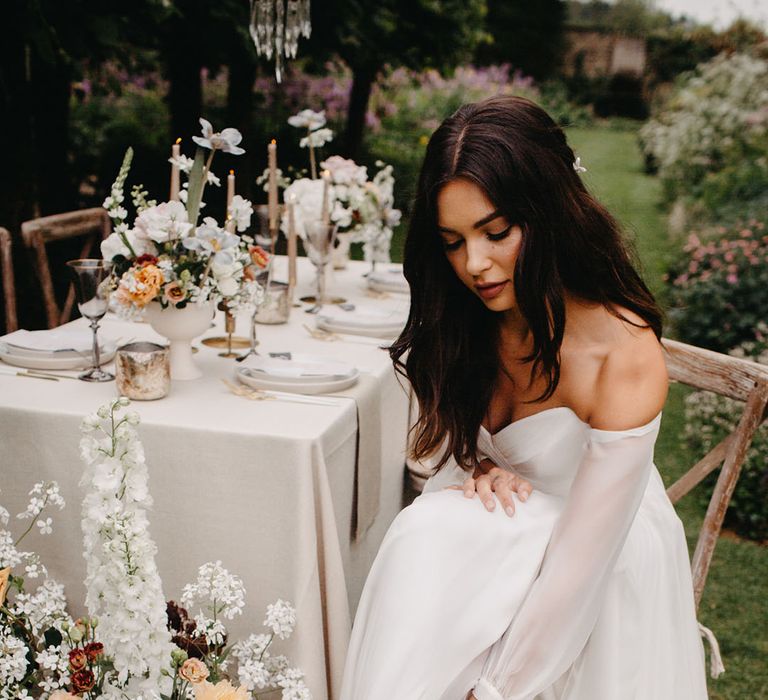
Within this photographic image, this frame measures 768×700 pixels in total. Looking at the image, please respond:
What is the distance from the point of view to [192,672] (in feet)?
4.80

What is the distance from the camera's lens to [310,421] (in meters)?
2.07

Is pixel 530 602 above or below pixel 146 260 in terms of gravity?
below

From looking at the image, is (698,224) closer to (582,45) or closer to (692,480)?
(692,480)

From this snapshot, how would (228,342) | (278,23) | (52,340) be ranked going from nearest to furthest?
(52,340)
(228,342)
(278,23)

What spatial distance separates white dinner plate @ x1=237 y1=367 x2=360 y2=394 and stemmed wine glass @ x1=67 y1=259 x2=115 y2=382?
367 millimetres

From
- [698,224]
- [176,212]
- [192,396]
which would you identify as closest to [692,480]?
[192,396]

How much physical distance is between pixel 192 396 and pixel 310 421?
343 millimetres

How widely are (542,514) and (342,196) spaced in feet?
6.62

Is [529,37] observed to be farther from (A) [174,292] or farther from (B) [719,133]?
(A) [174,292]

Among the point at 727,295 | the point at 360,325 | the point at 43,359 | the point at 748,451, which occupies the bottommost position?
the point at 748,451

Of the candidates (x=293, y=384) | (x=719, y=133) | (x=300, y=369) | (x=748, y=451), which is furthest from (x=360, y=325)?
(x=719, y=133)

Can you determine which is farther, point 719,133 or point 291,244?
point 719,133

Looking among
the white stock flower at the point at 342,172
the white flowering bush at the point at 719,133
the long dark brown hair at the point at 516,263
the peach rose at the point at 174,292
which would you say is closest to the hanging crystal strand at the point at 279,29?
the white stock flower at the point at 342,172

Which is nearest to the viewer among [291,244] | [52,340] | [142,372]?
[142,372]
